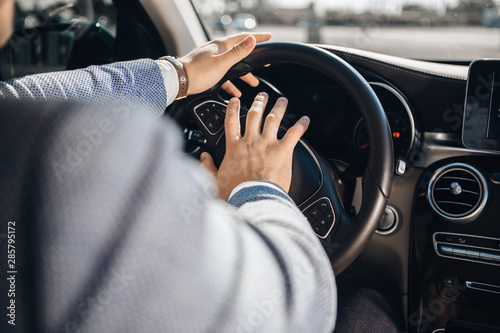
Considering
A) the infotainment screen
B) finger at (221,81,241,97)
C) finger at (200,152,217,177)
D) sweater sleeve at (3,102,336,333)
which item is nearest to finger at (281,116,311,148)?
finger at (200,152,217,177)

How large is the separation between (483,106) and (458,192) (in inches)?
11.1

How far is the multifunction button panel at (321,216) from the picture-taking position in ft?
3.57

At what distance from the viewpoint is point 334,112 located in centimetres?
152

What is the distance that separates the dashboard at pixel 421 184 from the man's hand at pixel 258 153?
0.66 ft

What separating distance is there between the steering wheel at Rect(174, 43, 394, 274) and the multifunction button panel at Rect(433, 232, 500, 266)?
38cm

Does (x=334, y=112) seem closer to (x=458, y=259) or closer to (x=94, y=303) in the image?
(x=458, y=259)

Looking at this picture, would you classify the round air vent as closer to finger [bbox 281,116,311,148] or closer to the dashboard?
the dashboard

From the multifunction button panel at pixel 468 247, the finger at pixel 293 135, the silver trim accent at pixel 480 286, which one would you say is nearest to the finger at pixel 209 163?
the finger at pixel 293 135

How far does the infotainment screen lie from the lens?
4.37 ft

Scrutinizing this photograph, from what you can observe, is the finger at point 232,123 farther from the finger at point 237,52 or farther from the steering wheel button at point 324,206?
the steering wheel button at point 324,206

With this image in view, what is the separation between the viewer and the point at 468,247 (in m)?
1.32

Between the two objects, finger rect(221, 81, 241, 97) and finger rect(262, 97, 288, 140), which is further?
finger rect(221, 81, 241, 97)

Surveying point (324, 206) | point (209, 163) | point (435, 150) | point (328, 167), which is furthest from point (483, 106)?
point (209, 163)

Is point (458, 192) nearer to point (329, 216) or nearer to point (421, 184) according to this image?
point (421, 184)
